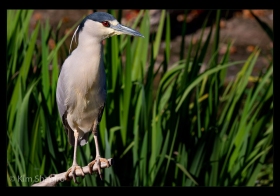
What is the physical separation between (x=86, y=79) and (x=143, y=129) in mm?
1278

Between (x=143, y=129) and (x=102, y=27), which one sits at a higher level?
(x=102, y=27)

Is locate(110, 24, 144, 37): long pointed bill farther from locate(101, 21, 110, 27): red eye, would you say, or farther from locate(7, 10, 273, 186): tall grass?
locate(7, 10, 273, 186): tall grass

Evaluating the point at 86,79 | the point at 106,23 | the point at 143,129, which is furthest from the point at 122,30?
the point at 143,129

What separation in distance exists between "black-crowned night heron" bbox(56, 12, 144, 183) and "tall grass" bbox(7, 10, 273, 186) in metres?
0.73

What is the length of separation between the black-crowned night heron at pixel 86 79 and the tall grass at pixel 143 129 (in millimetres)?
725

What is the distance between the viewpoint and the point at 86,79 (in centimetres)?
160

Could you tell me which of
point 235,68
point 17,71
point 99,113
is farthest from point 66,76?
point 235,68

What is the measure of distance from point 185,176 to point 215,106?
0.39 meters

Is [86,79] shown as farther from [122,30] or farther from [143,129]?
[143,129]

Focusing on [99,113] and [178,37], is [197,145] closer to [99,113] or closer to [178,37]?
[99,113]

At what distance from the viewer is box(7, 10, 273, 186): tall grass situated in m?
2.72

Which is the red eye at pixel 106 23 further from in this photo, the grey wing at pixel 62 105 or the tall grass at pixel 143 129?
the tall grass at pixel 143 129

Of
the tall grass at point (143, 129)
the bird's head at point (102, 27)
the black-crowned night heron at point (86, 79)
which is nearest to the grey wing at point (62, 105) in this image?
the black-crowned night heron at point (86, 79)

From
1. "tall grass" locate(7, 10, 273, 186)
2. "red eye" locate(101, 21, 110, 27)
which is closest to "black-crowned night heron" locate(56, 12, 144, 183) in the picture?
"red eye" locate(101, 21, 110, 27)
